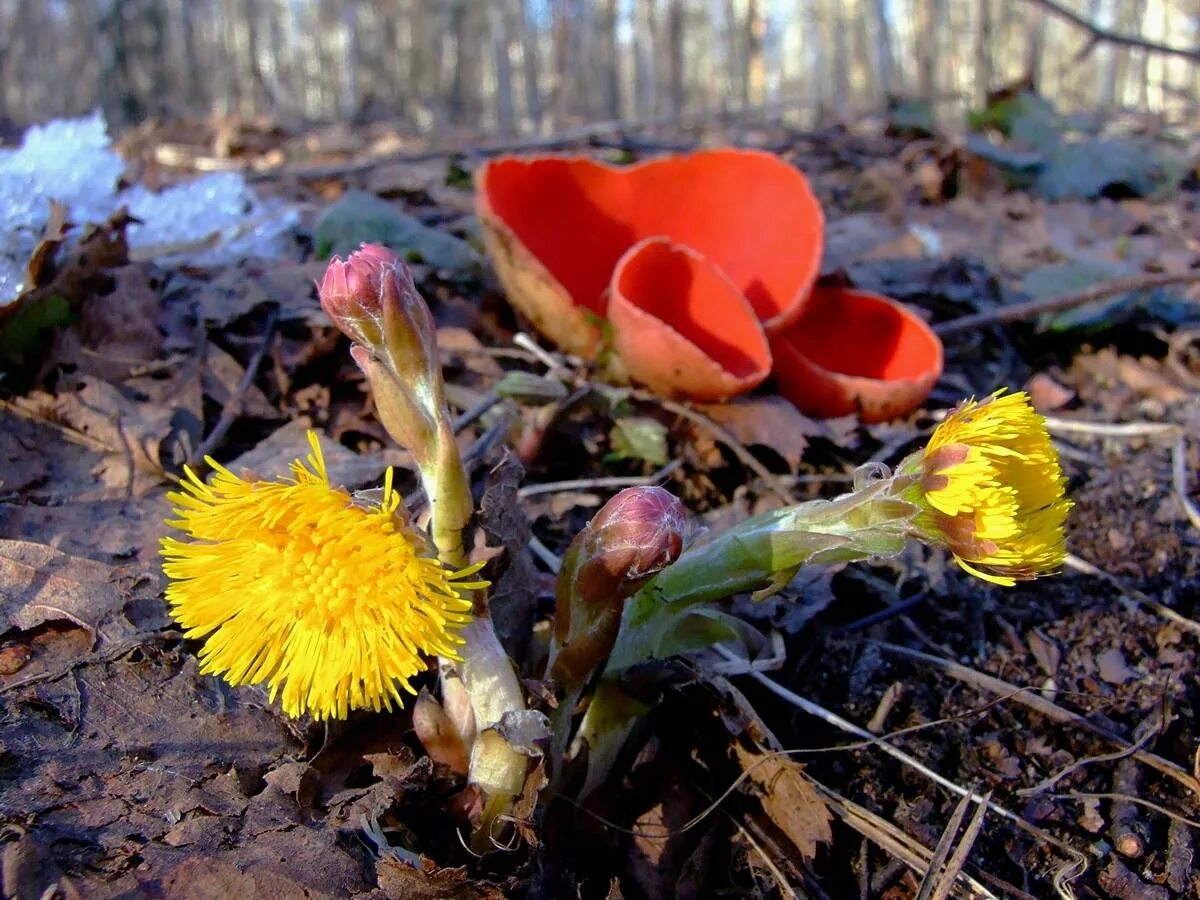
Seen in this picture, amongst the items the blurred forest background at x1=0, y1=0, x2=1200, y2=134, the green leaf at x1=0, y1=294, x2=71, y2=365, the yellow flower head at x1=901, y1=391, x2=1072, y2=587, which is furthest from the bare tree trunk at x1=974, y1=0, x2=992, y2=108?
the blurred forest background at x1=0, y1=0, x2=1200, y2=134

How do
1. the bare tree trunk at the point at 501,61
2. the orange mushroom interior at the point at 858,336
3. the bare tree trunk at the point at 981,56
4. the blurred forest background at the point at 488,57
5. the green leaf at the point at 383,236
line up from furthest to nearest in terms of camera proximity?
the bare tree trunk at the point at 501,61 < the blurred forest background at the point at 488,57 < the bare tree trunk at the point at 981,56 < the green leaf at the point at 383,236 < the orange mushroom interior at the point at 858,336

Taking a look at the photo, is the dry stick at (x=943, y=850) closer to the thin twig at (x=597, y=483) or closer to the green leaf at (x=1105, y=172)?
the thin twig at (x=597, y=483)

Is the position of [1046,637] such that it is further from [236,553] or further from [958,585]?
[236,553]

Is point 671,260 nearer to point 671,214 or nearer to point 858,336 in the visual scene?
point 671,214

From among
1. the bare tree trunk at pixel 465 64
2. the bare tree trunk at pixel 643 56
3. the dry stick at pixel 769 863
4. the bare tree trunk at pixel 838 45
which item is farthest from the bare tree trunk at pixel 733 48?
the dry stick at pixel 769 863

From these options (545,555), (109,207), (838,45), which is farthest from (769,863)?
(838,45)

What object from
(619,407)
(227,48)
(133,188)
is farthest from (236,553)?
(227,48)
